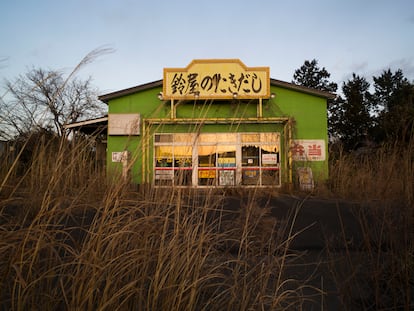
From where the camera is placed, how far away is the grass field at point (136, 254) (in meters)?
1.16

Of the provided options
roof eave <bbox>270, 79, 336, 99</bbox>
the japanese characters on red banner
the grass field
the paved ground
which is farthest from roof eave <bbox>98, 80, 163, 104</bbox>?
the grass field

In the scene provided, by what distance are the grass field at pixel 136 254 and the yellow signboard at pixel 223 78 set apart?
27.9ft

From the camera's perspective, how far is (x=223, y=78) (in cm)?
1053

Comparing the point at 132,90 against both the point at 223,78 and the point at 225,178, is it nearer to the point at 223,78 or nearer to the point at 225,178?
the point at 223,78

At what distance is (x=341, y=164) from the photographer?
6.80 m

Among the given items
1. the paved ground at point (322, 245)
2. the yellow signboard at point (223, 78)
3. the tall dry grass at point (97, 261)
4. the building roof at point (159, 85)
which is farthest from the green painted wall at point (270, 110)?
the tall dry grass at point (97, 261)

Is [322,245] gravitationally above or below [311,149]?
below

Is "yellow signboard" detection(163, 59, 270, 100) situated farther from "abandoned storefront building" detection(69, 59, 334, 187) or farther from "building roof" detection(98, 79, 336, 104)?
"building roof" detection(98, 79, 336, 104)

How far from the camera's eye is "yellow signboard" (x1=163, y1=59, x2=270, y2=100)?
34.3ft

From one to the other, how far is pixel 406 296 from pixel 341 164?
5800 millimetres

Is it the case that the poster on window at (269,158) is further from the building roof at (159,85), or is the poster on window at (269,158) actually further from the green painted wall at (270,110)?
the building roof at (159,85)

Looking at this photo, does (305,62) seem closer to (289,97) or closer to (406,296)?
(289,97)

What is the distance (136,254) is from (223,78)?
32.2 ft

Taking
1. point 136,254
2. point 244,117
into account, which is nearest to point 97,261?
point 136,254
